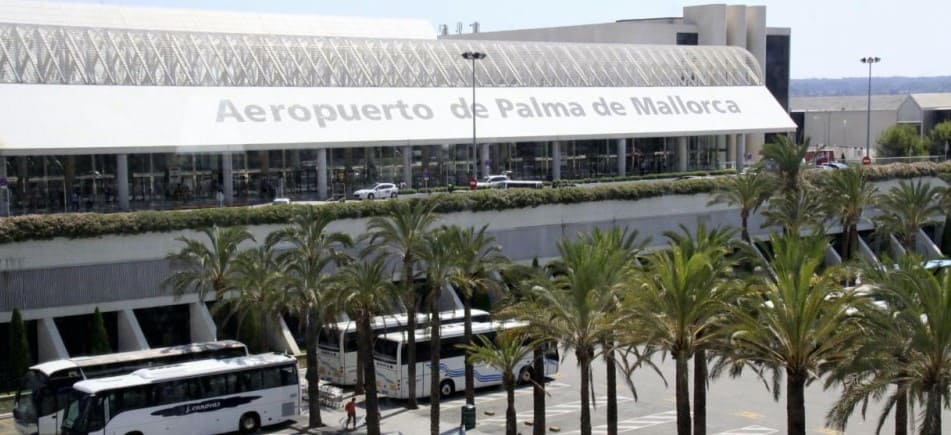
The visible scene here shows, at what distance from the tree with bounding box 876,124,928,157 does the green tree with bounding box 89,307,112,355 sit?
252 feet

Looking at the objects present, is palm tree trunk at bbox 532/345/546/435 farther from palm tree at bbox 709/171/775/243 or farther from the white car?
the white car

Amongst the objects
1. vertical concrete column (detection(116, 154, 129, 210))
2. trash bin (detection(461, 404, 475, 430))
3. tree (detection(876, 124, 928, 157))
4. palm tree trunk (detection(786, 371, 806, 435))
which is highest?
tree (detection(876, 124, 928, 157))

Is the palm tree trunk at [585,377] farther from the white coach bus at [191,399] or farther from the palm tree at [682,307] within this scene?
the white coach bus at [191,399]

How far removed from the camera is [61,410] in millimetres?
33688

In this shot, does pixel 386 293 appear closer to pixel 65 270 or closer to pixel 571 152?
pixel 65 270

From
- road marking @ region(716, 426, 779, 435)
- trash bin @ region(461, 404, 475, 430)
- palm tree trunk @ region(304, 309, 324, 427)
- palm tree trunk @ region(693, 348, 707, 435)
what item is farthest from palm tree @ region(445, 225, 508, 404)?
palm tree trunk @ region(693, 348, 707, 435)

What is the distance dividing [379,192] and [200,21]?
80.6 ft

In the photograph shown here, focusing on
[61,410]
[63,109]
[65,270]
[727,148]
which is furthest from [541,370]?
[727,148]

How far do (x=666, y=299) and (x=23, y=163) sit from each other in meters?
40.0

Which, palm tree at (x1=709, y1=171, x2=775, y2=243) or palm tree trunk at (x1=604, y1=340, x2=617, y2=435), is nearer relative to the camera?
palm tree trunk at (x1=604, y1=340, x2=617, y2=435)

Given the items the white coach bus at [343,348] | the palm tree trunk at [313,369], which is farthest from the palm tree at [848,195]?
the palm tree trunk at [313,369]

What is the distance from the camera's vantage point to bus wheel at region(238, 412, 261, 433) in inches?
1441

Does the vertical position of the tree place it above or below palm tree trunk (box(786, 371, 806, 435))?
above

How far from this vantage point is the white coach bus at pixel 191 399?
33.3 m
